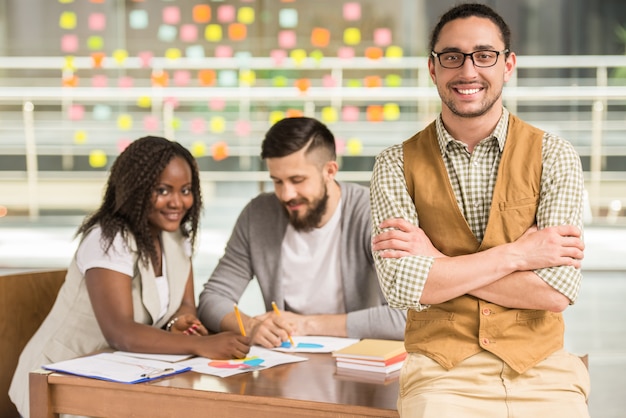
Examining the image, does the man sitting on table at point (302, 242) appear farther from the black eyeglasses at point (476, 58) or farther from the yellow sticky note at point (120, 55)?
the yellow sticky note at point (120, 55)

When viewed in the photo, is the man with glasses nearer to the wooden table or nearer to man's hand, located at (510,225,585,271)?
man's hand, located at (510,225,585,271)

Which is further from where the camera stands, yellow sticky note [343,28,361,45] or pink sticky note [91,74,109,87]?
pink sticky note [91,74,109,87]

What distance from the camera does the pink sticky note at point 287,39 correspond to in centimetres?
596

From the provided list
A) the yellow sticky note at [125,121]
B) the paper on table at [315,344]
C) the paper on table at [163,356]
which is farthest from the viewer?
the yellow sticky note at [125,121]

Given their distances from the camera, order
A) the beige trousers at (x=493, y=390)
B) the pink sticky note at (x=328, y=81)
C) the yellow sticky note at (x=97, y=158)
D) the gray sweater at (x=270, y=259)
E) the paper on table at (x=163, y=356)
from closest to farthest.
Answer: the beige trousers at (x=493, y=390), the paper on table at (x=163, y=356), the gray sweater at (x=270, y=259), the pink sticky note at (x=328, y=81), the yellow sticky note at (x=97, y=158)

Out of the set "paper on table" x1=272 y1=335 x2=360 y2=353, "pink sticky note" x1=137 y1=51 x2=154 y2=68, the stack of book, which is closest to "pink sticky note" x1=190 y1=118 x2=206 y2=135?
"pink sticky note" x1=137 y1=51 x2=154 y2=68

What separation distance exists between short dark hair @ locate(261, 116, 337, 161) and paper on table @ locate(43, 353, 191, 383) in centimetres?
83

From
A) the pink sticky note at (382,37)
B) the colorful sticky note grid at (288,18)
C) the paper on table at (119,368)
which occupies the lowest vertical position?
the paper on table at (119,368)

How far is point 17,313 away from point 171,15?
4.00 m

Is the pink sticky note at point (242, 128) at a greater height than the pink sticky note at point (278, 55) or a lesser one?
lesser

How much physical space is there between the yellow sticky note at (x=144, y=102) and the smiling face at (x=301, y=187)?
12.1 ft

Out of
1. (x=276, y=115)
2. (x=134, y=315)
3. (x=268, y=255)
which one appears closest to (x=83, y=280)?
(x=134, y=315)

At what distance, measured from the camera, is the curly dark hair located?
7.67 feet

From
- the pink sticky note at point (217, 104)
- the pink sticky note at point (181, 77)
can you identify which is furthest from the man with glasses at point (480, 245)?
the pink sticky note at point (181, 77)
